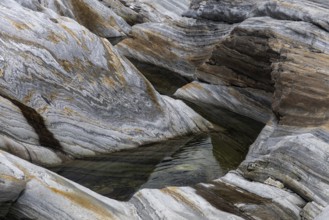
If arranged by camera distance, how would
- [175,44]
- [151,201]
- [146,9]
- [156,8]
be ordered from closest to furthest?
[151,201], [175,44], [156,8], [146,9]

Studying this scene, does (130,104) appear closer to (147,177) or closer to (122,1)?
(147,177)

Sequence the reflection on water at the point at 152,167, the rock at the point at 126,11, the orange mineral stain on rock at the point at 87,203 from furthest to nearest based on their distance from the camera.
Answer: the rock at the point at 126,11, the reflection on water at the point at 152,167, the orange mineral stain on rock at the point at 87,203

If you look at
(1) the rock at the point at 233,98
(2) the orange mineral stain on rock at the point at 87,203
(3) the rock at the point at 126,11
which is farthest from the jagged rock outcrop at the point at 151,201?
(3) the rock at the point at 126,11

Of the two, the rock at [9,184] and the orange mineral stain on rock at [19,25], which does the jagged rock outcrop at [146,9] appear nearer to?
the orange mineral stain on rock at [19,25]

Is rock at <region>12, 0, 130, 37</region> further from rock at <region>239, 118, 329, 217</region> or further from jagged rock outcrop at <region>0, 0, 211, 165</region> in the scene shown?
rock at <region>239, 118, 329, 217</region>

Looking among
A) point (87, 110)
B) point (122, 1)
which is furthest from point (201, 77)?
point (122, 1)

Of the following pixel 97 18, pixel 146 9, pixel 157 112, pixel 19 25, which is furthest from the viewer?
pixel 146 9

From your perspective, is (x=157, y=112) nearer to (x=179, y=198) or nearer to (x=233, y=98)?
(x=179, y=198)

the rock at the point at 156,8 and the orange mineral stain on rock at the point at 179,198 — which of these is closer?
the orange mineral stain on rock at the point at 179,198

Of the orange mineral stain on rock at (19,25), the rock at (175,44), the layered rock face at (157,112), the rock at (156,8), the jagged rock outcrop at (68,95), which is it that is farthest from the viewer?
the rock at (156,8)

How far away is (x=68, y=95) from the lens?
1346 cm

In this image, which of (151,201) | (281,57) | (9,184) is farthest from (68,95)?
(281,57)

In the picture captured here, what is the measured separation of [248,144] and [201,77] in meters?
6.75

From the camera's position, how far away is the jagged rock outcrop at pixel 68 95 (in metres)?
12.3
